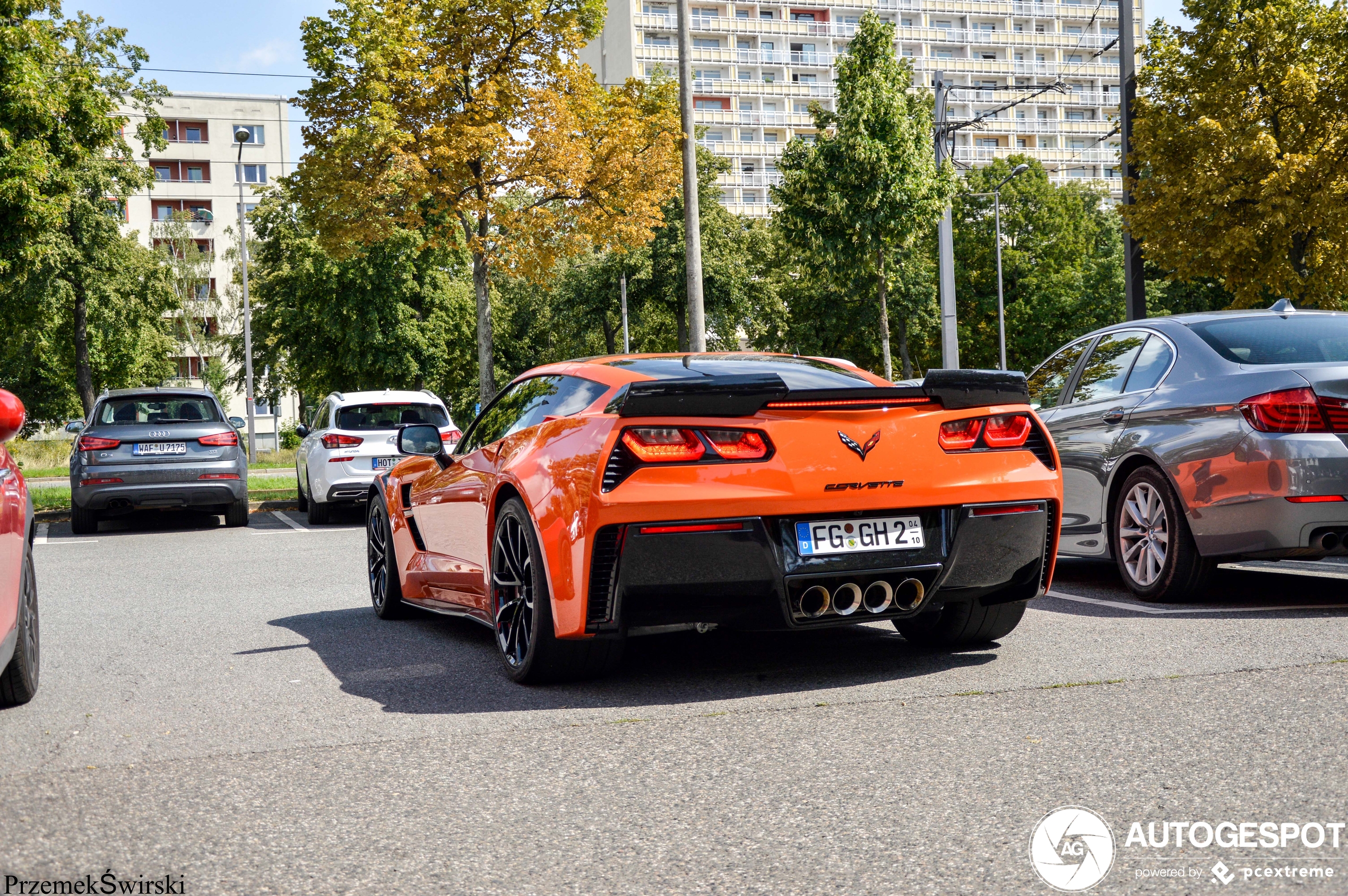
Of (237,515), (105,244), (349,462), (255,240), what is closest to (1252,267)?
(349,462)

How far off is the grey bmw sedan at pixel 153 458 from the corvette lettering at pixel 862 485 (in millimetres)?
11880

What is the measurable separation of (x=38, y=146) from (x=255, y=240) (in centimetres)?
3906

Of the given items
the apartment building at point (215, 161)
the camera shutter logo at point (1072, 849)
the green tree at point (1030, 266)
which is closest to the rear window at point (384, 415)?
the camera shutter logo at point (1072, 849)

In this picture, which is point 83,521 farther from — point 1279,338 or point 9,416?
point 1279,338

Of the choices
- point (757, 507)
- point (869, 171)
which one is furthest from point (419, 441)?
point (869, 171)

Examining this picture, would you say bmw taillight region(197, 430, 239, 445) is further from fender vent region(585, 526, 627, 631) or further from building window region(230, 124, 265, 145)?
building window region(230, 124, 265, 145)

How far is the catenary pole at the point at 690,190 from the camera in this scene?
775 inches

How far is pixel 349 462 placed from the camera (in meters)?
15.3

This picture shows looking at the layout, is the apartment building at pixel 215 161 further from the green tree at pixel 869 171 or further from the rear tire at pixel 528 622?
the rear tire at pixel 528 622

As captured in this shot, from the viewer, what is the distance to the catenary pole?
1969cm

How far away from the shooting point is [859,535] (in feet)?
16.4

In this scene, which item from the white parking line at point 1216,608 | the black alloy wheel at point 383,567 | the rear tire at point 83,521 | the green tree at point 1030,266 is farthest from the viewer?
the green tree at point 1030,266

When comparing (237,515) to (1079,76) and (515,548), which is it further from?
(1079,76)

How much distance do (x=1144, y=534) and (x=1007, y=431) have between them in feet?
7.98
